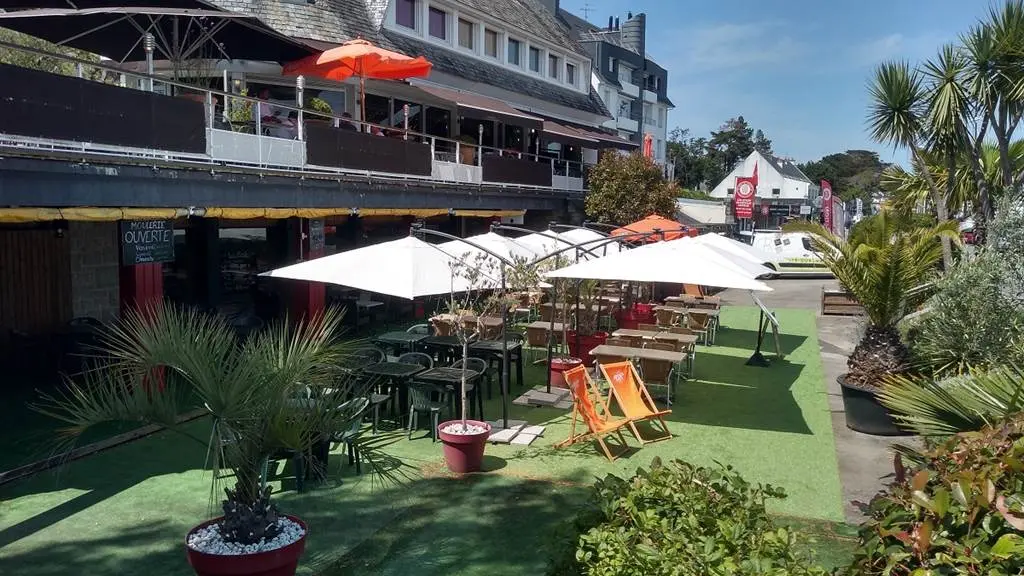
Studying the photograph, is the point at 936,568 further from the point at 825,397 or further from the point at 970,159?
the point at 970,159

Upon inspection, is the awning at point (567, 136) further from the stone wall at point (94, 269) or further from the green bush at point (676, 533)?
the green bush at point (676, 533)

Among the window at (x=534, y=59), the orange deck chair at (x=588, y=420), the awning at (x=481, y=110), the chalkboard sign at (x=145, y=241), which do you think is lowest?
the orange deck chair at (x=588, y=420)

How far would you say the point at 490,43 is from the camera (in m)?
27.9

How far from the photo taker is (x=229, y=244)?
49.8 ft

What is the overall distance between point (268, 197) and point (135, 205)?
8.86ft

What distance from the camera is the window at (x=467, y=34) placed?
26.1m

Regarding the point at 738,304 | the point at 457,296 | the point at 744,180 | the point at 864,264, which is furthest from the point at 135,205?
the point at 744,180

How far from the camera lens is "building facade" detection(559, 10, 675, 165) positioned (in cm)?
4881

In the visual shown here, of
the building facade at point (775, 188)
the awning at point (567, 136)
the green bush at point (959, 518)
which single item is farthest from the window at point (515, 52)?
the building facade at point (775, 188)

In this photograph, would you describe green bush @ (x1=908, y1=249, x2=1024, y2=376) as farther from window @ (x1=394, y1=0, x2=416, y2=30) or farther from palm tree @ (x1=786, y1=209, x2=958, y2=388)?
window @ (x1=394, y1=0, x2=416, y2=30)

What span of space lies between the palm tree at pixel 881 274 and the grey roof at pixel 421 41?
13626 mm

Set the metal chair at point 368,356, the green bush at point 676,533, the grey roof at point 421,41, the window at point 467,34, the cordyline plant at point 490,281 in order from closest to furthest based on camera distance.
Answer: the green bush at point 676,533 → the cordyline plant at point 490,281 → the metal chair at point 368,356 → the grey roof at point 421,41 → the window at point 467,34

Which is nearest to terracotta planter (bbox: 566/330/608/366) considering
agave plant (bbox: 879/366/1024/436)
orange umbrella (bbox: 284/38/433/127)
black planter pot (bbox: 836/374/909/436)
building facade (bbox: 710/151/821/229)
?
black planter pot (bbox: 836/374/909/436)

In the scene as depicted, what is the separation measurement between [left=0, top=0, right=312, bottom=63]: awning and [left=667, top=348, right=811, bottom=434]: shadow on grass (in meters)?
7.86
